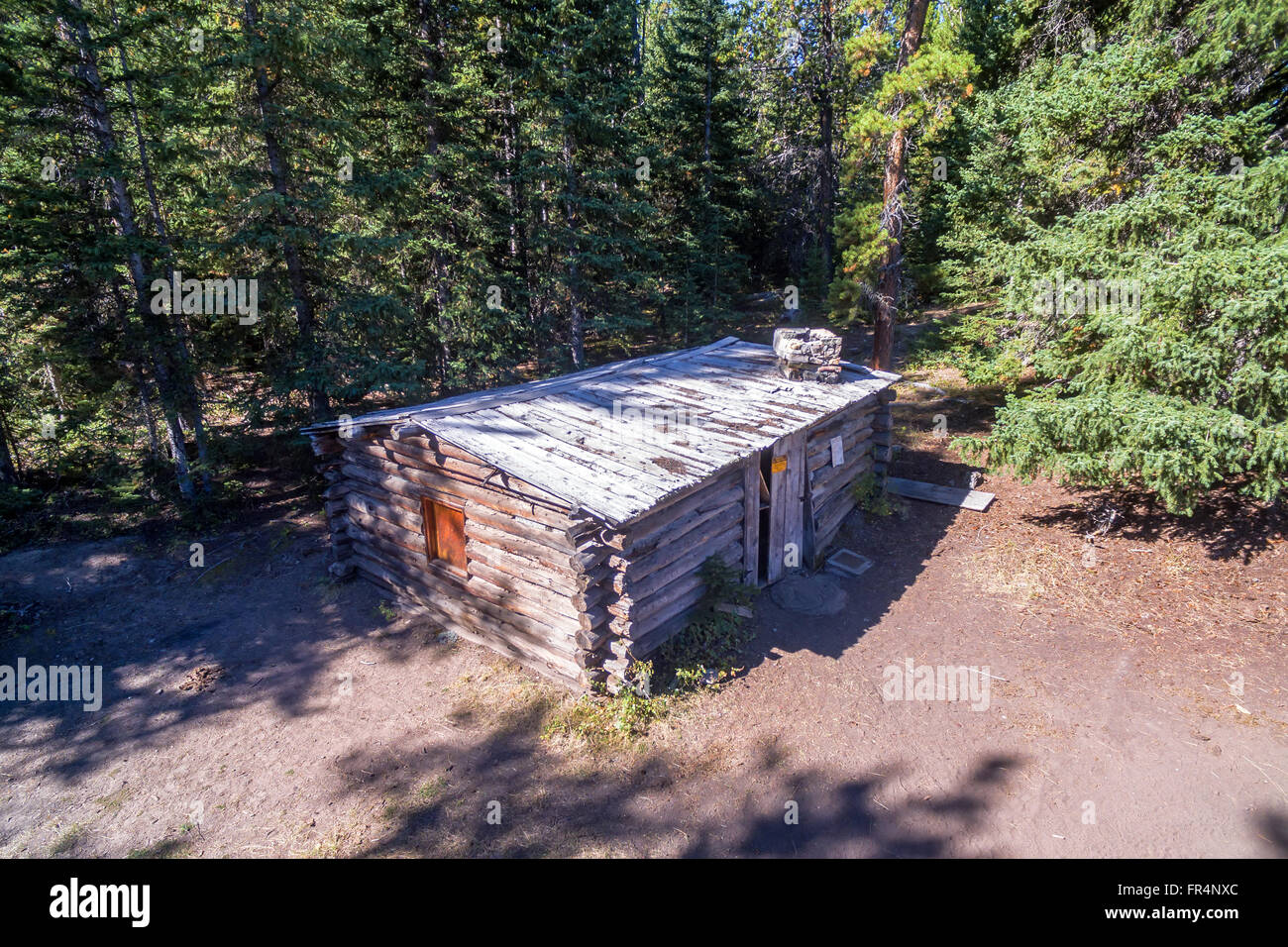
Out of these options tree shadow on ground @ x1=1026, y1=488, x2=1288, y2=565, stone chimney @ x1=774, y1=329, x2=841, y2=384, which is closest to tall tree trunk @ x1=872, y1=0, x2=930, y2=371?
stone chimney @ x1=774, y1=329, x2=841, y2=384

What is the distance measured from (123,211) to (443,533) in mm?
10875

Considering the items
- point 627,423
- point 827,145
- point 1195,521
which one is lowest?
point 1195,521

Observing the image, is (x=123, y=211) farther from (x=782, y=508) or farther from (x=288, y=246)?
(x=782, y=508)

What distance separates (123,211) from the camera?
42.7ft

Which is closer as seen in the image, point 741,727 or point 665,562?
point 741,727

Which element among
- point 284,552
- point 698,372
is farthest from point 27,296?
point 698,372

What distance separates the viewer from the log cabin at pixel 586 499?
7953 mm

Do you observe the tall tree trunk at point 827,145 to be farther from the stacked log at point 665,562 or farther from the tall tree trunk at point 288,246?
the tall tree trunk at point 288,246

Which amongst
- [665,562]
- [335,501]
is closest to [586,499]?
[665,562]

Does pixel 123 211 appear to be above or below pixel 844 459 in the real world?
above

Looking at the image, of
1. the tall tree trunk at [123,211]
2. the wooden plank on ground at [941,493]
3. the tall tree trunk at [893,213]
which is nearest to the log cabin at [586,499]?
the wooden plank on ground at [941,493]

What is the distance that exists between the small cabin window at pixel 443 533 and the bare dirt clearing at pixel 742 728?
139cm

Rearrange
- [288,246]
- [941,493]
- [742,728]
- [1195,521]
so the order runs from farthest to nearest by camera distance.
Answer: [941,493] < [288,246] < [1195,521] < [742,728]
